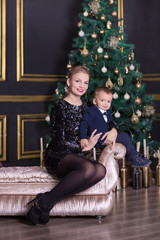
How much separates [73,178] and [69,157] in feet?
0.59

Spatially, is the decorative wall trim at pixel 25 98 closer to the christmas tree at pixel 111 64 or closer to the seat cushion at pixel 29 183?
the christmas tree at pixel 111 64

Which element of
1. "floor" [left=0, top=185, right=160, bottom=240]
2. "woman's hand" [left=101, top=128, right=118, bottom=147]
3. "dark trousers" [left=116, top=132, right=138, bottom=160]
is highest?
"woman's hand" [left=101, top=128, right=118, bottom=147]

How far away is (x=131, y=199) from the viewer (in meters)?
3.60

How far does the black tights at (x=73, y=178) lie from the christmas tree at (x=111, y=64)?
1.63 m

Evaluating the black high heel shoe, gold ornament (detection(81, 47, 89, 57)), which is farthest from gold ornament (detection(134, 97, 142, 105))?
the black high heel shoe

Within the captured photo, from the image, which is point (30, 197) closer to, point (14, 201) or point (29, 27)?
point (14, 201)

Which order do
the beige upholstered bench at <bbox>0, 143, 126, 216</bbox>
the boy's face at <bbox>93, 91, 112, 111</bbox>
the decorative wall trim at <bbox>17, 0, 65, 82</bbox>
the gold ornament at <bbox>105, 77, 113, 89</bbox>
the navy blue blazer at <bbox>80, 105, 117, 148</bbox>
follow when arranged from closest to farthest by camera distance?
the beige upholstered bench at <bbox>0, 143, 126, 216</bbox> → the navy blue blazer at <bbox>80, 105, 117, 148</bbox> → the boy's face at <bbox>93, 91, 112, 111</bbox> → the gold ornament at <bbox>105, 77, 113, 89</bbox> → the decorative wall trim at <bbox>17, 0, 65, 82</bbox>

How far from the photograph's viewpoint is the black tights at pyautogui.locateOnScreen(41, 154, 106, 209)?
2.74m

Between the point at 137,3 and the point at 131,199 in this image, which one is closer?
the point at 131,199

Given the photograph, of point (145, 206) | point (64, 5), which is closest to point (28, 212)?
point (145, 206)

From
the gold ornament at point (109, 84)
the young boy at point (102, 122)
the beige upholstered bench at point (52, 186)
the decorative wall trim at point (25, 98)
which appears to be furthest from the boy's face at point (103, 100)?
the decorative wall trim at point (25, 98)

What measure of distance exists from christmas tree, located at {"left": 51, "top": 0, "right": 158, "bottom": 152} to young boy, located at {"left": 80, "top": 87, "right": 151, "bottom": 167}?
1134 mm

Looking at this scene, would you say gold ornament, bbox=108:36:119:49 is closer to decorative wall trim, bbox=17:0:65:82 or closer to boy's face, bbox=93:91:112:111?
decorative wall trim, bbox=17:0:65:82

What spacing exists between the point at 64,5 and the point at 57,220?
132 inches
